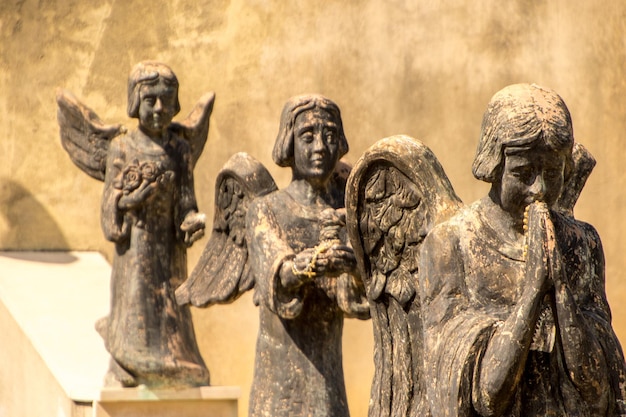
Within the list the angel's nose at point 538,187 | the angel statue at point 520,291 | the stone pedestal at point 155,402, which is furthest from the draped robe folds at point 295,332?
the angel's nose at point 538,187

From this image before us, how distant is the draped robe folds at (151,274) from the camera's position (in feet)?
28.2

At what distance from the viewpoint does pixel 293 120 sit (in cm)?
705

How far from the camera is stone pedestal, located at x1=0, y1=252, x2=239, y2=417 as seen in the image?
28.2ft

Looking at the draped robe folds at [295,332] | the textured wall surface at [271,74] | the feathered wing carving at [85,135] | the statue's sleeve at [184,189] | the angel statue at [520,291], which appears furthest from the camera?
the textured wall surface at [271,74]

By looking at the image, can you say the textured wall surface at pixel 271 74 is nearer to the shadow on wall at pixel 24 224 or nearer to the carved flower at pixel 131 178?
the shadow on wall at pixel 24 224

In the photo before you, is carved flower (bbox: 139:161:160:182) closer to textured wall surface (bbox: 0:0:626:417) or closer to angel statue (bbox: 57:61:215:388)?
angel statue (bbox: 57:61:215:388)

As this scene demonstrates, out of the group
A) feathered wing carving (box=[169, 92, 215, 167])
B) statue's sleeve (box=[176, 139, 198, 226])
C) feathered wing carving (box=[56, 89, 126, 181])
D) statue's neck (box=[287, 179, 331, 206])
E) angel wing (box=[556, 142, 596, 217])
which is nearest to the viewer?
angel wing (box=[556, 142, 596, 217])

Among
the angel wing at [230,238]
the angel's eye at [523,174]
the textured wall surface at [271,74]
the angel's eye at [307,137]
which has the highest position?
the textured wall surface at [271,74]

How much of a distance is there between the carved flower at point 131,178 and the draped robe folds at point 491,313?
3.92 meters

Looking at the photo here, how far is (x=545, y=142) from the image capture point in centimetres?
471

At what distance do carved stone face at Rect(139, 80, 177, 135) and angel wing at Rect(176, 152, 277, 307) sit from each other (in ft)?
3.47

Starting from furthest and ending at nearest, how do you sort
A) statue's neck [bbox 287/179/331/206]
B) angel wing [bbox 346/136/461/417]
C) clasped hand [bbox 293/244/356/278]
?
statue's neck [bbox 287/179/331/206]
clasped hand [bbox 293/244/356/278]
angel wing [bbox 346/136/461/417]

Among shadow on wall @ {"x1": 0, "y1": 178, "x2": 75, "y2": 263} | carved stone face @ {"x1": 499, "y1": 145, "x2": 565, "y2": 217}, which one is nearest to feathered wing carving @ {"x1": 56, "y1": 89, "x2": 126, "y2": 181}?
shadow on wall @ {"x1": 0, "y1": 178, "x2": 75, "y2": 263}

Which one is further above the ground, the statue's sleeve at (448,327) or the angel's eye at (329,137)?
the angel's eye at (329,137)
